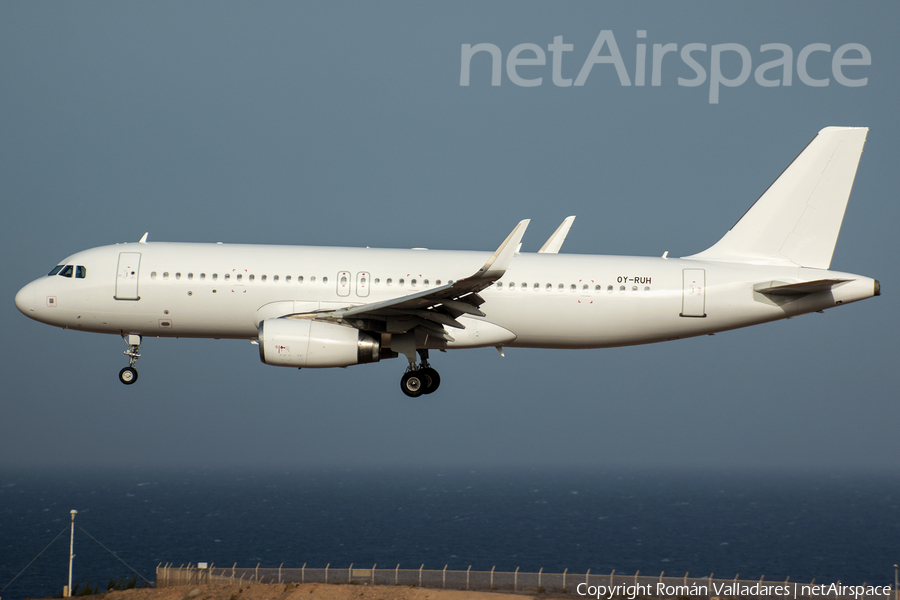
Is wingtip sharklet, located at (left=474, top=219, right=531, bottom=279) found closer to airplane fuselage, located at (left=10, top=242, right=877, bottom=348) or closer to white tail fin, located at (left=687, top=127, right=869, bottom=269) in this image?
airplane fuselage, located at (left=10, top=242, right=877, bottom=348)

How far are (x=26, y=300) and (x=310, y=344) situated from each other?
34.9 feet

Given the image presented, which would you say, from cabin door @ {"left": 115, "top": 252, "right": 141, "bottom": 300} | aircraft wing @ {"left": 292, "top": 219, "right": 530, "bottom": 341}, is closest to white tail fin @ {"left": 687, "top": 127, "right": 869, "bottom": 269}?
aircraft wing @ {"left": 292, "top": 219, "right": 530, "bottom": 341}

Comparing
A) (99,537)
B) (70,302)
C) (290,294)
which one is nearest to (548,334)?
(290,294)

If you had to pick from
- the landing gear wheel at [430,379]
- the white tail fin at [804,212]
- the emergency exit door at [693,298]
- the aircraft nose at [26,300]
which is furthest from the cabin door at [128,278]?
the white tail fin at [804,212]

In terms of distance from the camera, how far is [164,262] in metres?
27.2

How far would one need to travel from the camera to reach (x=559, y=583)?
5109 cm

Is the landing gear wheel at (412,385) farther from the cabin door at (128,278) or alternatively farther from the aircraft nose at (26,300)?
the aircraft nose at (26,300)

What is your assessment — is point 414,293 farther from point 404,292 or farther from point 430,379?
point 430,379

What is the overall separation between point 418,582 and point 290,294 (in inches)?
1246

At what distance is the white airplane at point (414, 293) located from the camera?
2680cm

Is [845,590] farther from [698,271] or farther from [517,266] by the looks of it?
[517,266]

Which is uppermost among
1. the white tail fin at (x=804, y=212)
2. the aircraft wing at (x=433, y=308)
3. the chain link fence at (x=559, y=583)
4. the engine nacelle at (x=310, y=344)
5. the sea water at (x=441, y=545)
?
the white tail fin at (x=804, y=212)

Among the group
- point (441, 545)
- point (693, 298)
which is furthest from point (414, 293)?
point (441, 545)

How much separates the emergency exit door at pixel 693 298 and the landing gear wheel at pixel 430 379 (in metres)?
8.52
